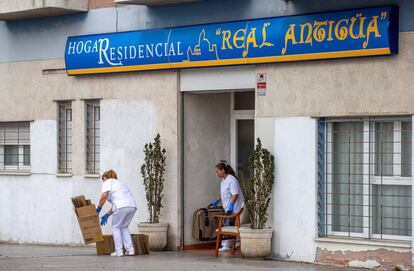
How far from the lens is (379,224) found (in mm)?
15422

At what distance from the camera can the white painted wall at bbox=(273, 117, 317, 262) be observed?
1595 centimetres

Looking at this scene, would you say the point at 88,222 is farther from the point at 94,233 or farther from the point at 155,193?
the point at 155,193

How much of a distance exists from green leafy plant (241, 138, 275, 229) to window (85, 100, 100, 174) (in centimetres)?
443

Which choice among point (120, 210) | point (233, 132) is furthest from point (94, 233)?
point (233, 132)

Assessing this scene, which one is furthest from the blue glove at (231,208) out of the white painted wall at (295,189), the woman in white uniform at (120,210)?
the woman in white uniform at (120,210)

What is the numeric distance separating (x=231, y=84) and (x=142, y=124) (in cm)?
230

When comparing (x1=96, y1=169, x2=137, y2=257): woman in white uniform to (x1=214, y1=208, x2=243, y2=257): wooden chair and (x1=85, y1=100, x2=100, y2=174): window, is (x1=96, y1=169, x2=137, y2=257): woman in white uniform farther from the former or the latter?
(x1=85, y1=100, x2=100, y2=174): window

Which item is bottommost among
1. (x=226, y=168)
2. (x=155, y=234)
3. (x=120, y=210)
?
(x=155, y=234)

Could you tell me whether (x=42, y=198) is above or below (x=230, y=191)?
below

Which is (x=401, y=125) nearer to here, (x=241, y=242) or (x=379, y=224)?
(x=379, y=224)

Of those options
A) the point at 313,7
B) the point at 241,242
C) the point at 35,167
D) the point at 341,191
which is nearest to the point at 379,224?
the point at 341,191

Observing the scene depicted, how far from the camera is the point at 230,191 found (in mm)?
17703

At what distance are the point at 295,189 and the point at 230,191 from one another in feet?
6.18


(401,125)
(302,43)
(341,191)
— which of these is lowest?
(341,191)
